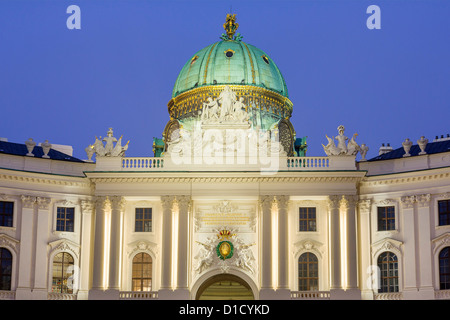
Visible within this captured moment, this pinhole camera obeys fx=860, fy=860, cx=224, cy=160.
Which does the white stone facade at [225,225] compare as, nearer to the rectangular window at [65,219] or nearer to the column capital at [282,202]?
the column capital at [282,202]

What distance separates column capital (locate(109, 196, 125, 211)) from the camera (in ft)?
186

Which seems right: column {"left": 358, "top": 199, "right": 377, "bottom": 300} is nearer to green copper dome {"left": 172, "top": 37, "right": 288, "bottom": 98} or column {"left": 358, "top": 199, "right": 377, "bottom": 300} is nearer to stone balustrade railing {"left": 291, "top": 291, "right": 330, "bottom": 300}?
stone balustrade railing {"left": 291, "top": 291, "right": 330, "bottom": 300}

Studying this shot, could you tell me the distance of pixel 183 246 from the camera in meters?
56.0

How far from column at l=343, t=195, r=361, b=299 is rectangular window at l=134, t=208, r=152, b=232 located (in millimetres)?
13058

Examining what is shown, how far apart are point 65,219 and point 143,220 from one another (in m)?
5.24

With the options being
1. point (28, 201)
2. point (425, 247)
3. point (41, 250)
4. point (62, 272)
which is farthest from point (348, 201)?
point (28, 201)

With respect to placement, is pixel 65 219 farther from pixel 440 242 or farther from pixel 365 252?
pixel 440 242

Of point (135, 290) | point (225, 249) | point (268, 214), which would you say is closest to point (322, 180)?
point (268, 214)

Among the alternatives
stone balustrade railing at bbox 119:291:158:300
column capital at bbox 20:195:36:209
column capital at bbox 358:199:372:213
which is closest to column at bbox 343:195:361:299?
column capital at bbox 358:199:372:213

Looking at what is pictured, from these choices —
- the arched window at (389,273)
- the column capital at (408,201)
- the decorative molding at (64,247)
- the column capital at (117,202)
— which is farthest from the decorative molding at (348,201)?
the decorative molding at (64,247)

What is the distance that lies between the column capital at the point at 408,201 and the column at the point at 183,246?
46.1 ft

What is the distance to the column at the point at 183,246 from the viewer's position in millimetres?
55156

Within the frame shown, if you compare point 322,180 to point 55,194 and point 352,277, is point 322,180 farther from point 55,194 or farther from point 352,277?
point 55,194

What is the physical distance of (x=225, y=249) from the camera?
185 ft
